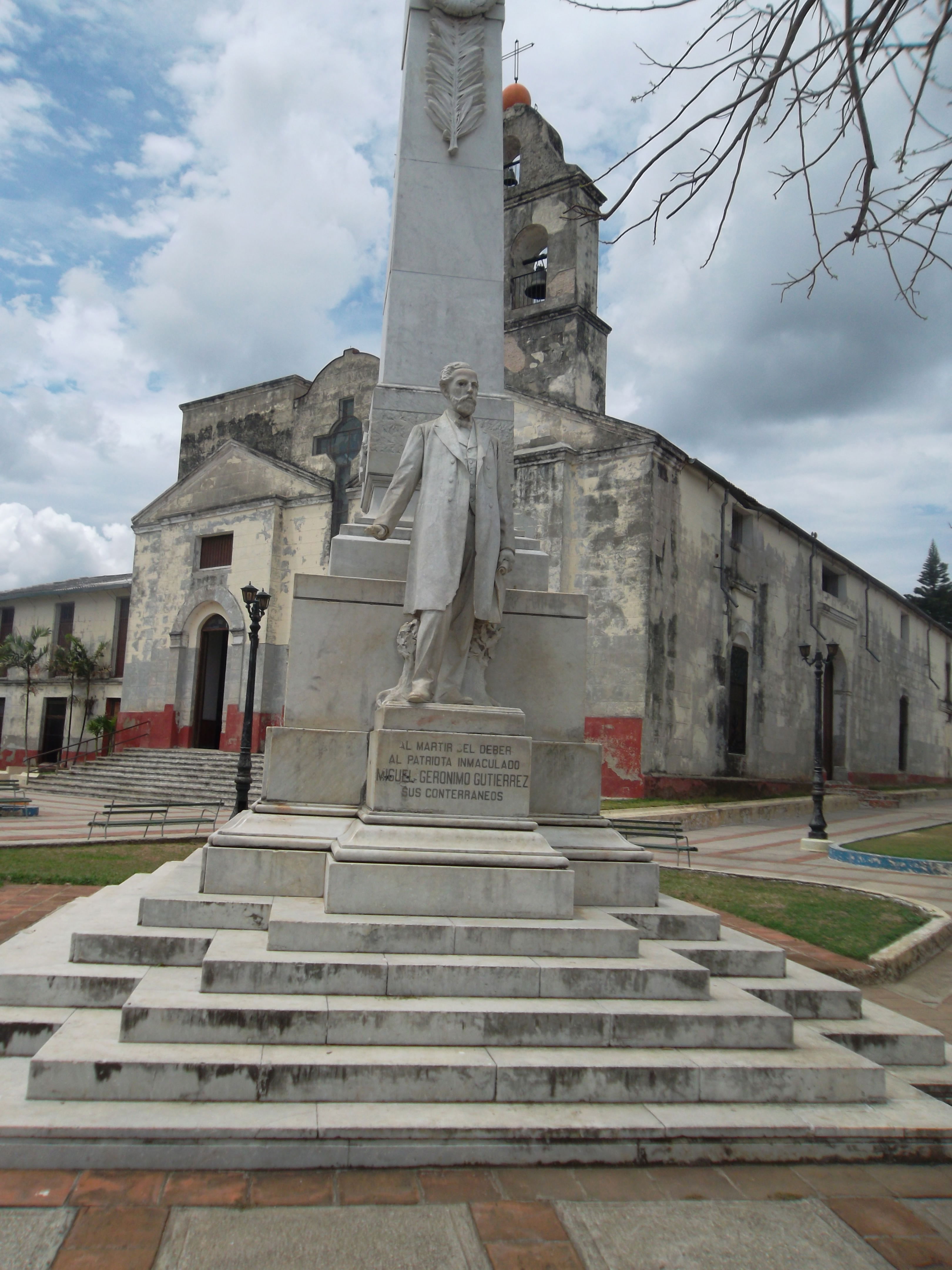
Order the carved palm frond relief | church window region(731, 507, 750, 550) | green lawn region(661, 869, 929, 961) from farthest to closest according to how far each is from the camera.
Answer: church window region(731, 507, 750, 550)
green lawn region(661, 869, 929, 961)
the carved palm frond relief

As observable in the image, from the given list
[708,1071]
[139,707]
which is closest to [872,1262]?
[708,1071]

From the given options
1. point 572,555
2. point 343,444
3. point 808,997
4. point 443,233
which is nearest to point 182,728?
point 343,444

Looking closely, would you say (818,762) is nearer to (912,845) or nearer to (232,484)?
(912,845)

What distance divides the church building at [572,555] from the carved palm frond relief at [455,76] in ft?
33.8

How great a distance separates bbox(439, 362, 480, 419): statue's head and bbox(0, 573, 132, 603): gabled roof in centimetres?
2518

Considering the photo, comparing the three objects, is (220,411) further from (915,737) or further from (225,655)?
(915,737)

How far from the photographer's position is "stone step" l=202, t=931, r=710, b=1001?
3.49 meters

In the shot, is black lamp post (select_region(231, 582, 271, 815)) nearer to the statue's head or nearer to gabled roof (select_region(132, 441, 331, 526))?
the statue's head

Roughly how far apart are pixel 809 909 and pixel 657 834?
312cm

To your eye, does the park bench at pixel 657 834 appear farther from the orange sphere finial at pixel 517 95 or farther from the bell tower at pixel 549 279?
the orange sphere finial at pixel 517 95

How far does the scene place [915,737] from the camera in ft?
124

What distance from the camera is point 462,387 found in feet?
16.4

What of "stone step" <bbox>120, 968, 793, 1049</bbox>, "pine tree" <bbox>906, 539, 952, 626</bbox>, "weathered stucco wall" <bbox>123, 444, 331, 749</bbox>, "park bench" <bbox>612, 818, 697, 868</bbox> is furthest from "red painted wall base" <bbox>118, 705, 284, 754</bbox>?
"pine tree" <bbox>906, 539, 952, 626</bbox>

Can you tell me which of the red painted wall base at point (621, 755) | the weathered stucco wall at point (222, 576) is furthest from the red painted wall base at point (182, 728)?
the red painted wall base at point (621, 755)
